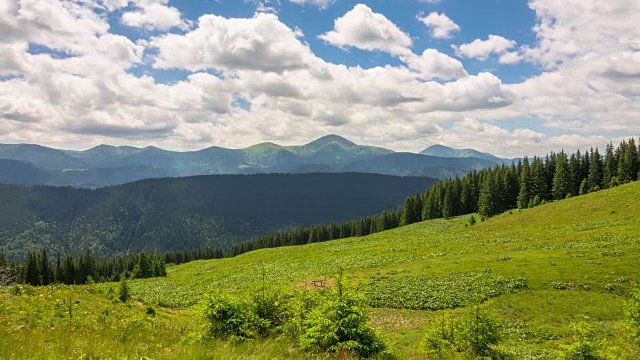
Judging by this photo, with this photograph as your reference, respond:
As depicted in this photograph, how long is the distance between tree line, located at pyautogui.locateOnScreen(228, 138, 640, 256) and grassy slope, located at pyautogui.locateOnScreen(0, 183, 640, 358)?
25.2 metres

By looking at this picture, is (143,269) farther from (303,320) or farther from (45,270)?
(303,320)

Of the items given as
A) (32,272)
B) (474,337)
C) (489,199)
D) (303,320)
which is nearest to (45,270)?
(32,272)

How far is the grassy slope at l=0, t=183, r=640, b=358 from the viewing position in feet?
38.6

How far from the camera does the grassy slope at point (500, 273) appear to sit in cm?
1177

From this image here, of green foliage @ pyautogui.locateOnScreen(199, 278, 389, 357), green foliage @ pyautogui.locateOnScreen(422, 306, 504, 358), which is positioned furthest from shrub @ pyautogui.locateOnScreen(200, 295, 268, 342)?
green foliage @ pyautogui.locateOnScreen(422, 306, 504, 358)

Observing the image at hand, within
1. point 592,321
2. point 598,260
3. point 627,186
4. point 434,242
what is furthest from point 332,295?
point 627,186

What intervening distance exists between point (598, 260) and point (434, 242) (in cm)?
3369

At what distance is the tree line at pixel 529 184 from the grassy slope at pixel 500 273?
993 inches

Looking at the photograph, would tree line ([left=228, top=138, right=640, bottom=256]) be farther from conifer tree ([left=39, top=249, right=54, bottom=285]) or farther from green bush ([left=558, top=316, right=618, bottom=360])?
conifer tree ([left=39, top=249, right=54, bottom=285])

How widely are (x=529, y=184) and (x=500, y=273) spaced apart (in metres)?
83.2

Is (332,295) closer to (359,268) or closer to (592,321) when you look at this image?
(592,321)

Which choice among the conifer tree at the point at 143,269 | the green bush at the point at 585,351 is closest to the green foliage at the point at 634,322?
the green bush at the point at 585,351

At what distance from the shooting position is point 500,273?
127ft

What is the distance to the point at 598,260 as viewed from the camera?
3825 cm
